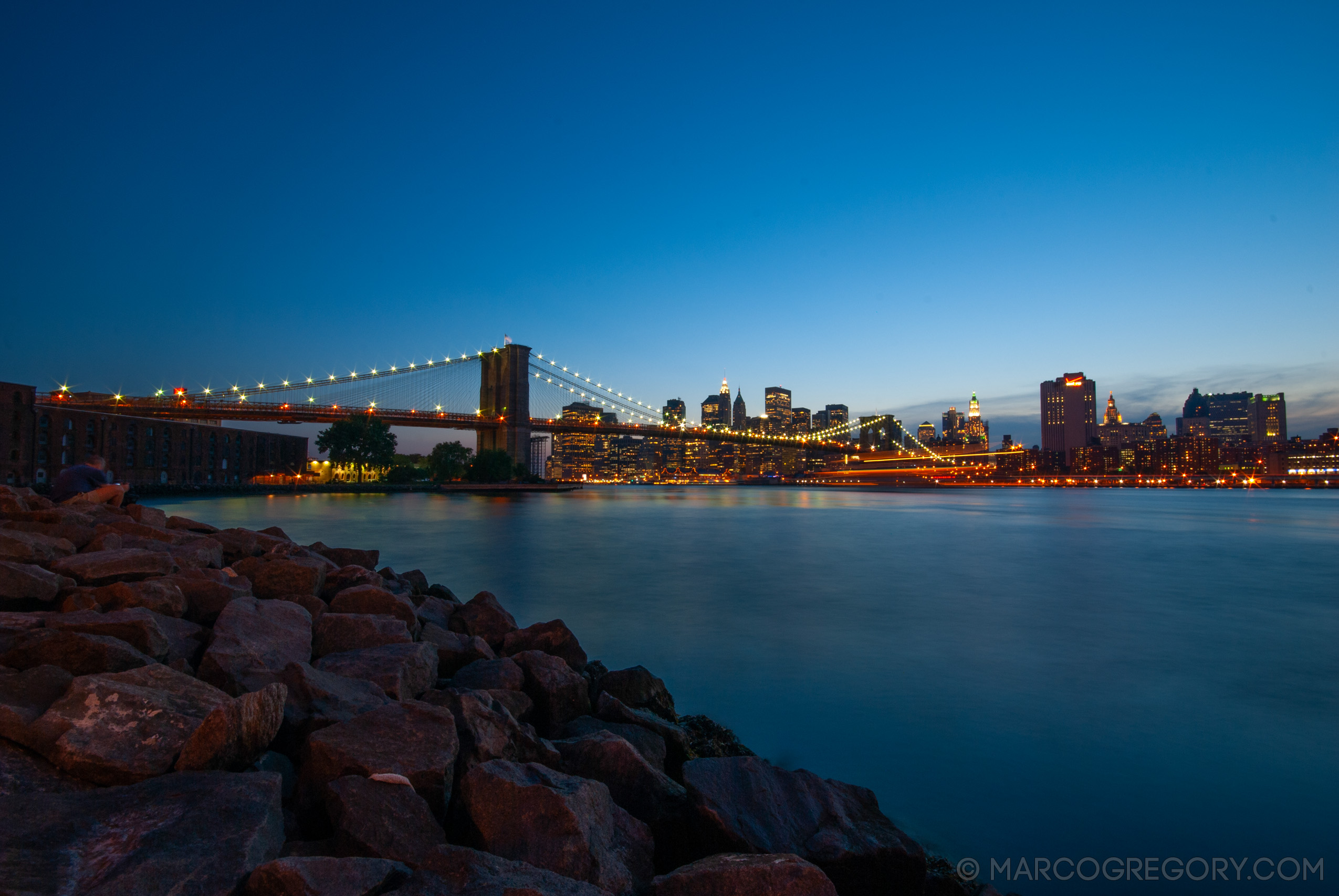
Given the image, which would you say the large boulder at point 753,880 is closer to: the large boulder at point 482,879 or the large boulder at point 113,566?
the large boulder at point 482,879

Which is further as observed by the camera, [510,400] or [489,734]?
[510,400]

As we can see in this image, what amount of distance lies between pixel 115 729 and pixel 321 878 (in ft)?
3.93

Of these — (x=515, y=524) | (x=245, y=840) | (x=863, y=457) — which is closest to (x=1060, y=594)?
(x=245, y=840)

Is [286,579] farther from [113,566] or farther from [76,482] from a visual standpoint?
[76,482]

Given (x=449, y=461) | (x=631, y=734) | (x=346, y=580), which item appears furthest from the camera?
(x=449, y=461)

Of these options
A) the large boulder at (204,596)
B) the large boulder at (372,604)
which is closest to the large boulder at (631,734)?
the large boulder at (372,604)

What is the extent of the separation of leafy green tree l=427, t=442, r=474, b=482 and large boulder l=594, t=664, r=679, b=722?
204ft

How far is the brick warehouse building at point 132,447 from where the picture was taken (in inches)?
1577

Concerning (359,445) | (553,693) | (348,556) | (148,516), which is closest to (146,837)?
(553,693)

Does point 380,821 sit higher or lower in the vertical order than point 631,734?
higher

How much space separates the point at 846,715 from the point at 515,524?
69.1ft

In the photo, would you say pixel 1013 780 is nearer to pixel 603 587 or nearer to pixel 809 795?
pixel 809 795

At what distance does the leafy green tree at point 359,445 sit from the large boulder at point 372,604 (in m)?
64.6

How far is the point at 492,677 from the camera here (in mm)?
4027
